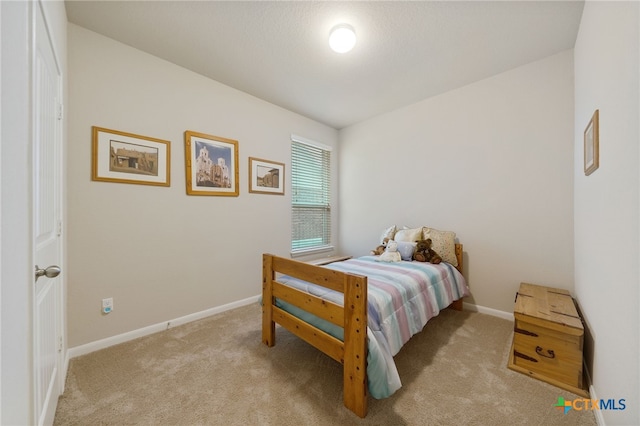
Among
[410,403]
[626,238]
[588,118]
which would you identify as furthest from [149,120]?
[588,118]

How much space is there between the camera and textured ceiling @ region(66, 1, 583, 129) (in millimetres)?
1741

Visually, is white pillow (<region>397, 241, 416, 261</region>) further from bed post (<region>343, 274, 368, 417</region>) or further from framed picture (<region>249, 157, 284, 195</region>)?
framed picture (<region>249, 157, 284, 195</region>)

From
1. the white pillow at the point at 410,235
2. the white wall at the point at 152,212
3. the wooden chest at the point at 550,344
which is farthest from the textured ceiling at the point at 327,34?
the wooden chest at the point at 550,344

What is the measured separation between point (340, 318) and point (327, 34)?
87.0 inches

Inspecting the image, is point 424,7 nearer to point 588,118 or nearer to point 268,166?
point 588,118

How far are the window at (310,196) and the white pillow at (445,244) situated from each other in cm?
172

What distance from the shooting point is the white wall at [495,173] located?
89.0 inches

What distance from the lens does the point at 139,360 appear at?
1.83 m

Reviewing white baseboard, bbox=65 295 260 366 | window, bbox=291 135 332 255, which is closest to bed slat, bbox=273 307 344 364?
white baseboard, bbox=65 295 260 366

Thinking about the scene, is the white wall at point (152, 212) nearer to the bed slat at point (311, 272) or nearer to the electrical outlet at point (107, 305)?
the electrical outlet at point (107, 305)

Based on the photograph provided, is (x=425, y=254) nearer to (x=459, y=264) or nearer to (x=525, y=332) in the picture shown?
(x=459, y=264)

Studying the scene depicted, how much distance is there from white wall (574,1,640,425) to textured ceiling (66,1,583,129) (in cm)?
50

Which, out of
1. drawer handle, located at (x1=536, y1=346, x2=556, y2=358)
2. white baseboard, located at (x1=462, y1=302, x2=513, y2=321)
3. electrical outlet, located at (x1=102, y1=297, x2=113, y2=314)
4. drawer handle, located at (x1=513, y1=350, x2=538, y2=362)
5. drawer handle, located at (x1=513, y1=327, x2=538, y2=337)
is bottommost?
white baseboard, located at (x1=462, y1=302, x2=513, y2=321)

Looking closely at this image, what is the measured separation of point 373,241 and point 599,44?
288cm
